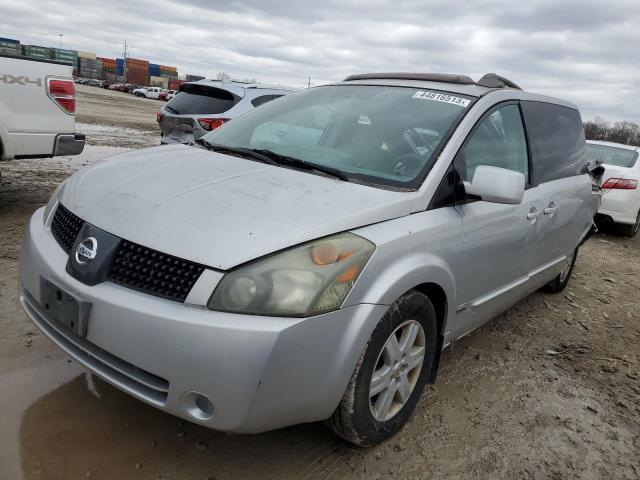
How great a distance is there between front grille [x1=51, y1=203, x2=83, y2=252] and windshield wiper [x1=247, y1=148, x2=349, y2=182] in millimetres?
989

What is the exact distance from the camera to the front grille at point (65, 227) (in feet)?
7.20

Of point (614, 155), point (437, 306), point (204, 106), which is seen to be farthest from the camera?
point (614, 155)

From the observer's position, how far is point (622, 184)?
787 cm

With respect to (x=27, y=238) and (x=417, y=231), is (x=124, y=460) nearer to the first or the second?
(x=27, y=238)

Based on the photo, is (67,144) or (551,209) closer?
(551,209)

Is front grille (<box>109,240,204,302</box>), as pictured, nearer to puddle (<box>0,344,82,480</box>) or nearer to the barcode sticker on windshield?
puddle (<box>0,344,82,480</box>)

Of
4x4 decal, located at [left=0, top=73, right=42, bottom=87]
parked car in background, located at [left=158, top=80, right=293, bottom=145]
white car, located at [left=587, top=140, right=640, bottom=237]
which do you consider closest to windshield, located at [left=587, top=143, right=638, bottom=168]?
white car, located at [left=587, top=140, right=640, bottom=237]

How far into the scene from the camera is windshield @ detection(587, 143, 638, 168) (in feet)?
27.0

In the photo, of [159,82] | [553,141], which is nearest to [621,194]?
[553,141]

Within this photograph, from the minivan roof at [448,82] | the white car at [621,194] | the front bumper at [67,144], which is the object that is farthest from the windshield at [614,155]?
the front bumper at [67,144]

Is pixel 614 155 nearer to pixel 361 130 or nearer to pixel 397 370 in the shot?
pixel 361 130

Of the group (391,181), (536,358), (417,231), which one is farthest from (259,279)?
(536,358)

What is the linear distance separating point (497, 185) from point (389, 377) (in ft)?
3.31

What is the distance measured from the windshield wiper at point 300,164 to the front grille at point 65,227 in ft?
3.24
